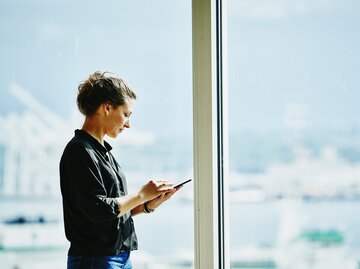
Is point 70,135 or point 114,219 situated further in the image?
point 70,135

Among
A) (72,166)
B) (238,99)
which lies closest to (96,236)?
(72,166)

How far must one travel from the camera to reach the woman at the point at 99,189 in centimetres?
141

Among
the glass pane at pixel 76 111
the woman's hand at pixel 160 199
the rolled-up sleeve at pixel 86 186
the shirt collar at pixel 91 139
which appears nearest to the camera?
the rolled-up sleeve at pixel 86 186

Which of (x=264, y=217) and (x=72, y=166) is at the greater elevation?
(x=72, y=166)

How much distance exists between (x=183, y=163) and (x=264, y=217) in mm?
355

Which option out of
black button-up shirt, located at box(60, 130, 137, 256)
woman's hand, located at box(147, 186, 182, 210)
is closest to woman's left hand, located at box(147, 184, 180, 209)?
woman's hand, located at box(147, 186, 182, 210)

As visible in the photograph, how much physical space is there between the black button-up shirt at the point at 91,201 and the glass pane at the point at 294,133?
0.46 m

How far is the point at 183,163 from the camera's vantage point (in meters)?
1.81

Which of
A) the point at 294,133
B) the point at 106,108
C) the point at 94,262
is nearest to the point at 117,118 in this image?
the point at 106,108

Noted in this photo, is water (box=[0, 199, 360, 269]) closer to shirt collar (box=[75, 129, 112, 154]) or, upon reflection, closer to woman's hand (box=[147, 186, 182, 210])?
woman's hand (box=[147, 186, 182, 210])

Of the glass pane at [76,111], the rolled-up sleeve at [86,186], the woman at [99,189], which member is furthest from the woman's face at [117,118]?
the glass pane at [76,111]

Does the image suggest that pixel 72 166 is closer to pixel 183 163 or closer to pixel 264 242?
pixel 183 163

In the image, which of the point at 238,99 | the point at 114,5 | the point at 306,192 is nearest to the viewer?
the point at 306,192

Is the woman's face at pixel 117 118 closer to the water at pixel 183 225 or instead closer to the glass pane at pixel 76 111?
Result: the glass pane at pixel 76 111
